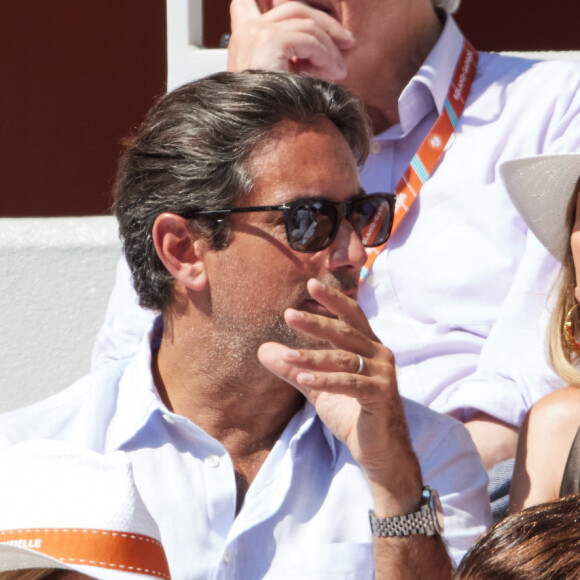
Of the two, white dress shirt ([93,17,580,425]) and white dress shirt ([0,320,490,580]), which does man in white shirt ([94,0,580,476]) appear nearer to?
white dress shirt ([93,17,580,425])

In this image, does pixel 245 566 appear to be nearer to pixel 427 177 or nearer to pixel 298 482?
pixel 298 482

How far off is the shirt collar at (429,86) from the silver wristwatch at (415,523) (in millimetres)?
1318

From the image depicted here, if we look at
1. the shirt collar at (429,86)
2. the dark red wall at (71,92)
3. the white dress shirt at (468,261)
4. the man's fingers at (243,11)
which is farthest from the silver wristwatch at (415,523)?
the dark red wall at (71,92)

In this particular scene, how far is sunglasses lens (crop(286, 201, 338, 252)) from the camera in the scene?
236 cm

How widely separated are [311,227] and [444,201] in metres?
0.69

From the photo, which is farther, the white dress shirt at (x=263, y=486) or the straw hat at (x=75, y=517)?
the white dress shirt at (x=263, y=486)

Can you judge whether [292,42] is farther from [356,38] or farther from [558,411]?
[558,411]

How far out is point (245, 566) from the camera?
2195mm

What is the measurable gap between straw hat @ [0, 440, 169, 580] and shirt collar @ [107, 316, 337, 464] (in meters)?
0.70

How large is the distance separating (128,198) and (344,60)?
3.10ft

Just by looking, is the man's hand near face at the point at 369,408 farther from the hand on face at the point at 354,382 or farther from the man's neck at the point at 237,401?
the man's neck at the point at 237,401

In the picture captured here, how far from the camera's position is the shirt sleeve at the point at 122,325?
3.09 metres

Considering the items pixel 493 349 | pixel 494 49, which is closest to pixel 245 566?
pixel 493 349

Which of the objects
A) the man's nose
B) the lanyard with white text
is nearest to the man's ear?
the man's nose
